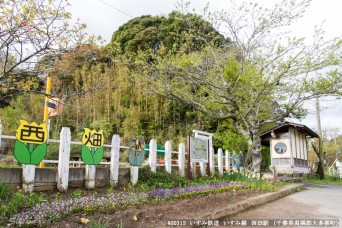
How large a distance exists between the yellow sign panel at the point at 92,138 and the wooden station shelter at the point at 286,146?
13.3 metres

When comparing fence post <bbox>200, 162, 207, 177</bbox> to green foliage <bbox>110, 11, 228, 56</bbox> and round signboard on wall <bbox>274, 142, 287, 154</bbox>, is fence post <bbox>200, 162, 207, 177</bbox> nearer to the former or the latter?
green foliage <bbox>110, 11, 228, 56</bbox>

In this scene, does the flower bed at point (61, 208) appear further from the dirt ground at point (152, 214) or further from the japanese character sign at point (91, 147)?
the japanese character sign at point (91, 147)

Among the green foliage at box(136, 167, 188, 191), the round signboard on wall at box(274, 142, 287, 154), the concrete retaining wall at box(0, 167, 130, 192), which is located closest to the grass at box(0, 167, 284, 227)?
the concrete retaining wall at box(0, 167, 130, 192)

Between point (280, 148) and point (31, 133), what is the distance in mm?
15635

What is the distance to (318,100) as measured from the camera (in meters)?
10.2

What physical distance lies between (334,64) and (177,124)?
8.66 metres

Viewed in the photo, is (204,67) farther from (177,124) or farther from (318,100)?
(177,124)

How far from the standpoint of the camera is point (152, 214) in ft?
13.7

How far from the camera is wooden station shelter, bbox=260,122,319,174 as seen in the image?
16.9m

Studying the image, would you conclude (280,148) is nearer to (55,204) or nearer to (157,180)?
(157,180)

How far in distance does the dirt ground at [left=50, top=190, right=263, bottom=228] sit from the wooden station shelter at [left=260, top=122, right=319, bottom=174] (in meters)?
12.7

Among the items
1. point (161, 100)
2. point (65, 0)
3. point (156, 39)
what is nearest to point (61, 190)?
point (65, 0)

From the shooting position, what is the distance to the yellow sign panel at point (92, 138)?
A: 235 inches

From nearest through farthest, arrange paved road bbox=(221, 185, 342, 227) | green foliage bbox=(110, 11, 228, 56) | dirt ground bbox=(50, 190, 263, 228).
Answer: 1. dirt ground bbox=(50, 190, 263, 228)
2. paved road bbox=(221, 185, 342, 227)
3. green foliage bbox=(110, 11, 228, 56)
